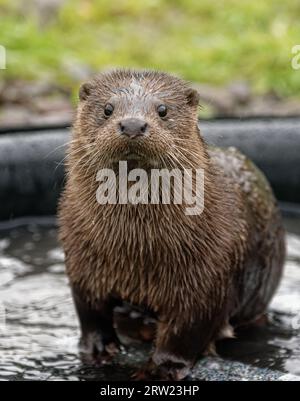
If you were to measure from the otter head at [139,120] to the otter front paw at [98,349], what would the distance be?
1072 mm

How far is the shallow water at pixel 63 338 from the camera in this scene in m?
4.95

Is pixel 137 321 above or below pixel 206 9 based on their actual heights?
below

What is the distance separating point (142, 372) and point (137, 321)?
1.29 ft

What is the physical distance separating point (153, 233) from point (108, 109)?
58 centimetres

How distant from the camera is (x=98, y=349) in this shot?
5047 millimetres

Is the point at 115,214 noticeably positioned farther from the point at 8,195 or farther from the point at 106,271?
the point at 8,195

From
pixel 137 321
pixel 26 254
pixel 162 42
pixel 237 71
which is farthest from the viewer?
pixel 162 42

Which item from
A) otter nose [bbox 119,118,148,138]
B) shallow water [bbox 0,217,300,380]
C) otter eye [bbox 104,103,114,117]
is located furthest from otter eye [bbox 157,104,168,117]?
shallow water [bbox 0,217,300,380]

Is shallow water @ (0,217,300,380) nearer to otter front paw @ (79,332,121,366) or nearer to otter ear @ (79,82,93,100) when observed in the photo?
otter front paw @ (79,332,121,366)

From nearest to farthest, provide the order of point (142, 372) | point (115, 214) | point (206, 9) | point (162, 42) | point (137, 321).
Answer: point (115, 214) < point (142, 372) < point (137, 321) < point (162, 42) < point (206, 9)

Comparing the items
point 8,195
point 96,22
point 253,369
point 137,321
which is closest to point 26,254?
point 8,195

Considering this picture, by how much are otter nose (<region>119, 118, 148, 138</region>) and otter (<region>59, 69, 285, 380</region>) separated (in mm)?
17

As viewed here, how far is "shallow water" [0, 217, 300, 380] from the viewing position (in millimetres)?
4953

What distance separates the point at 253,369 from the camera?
5000 millimetres
